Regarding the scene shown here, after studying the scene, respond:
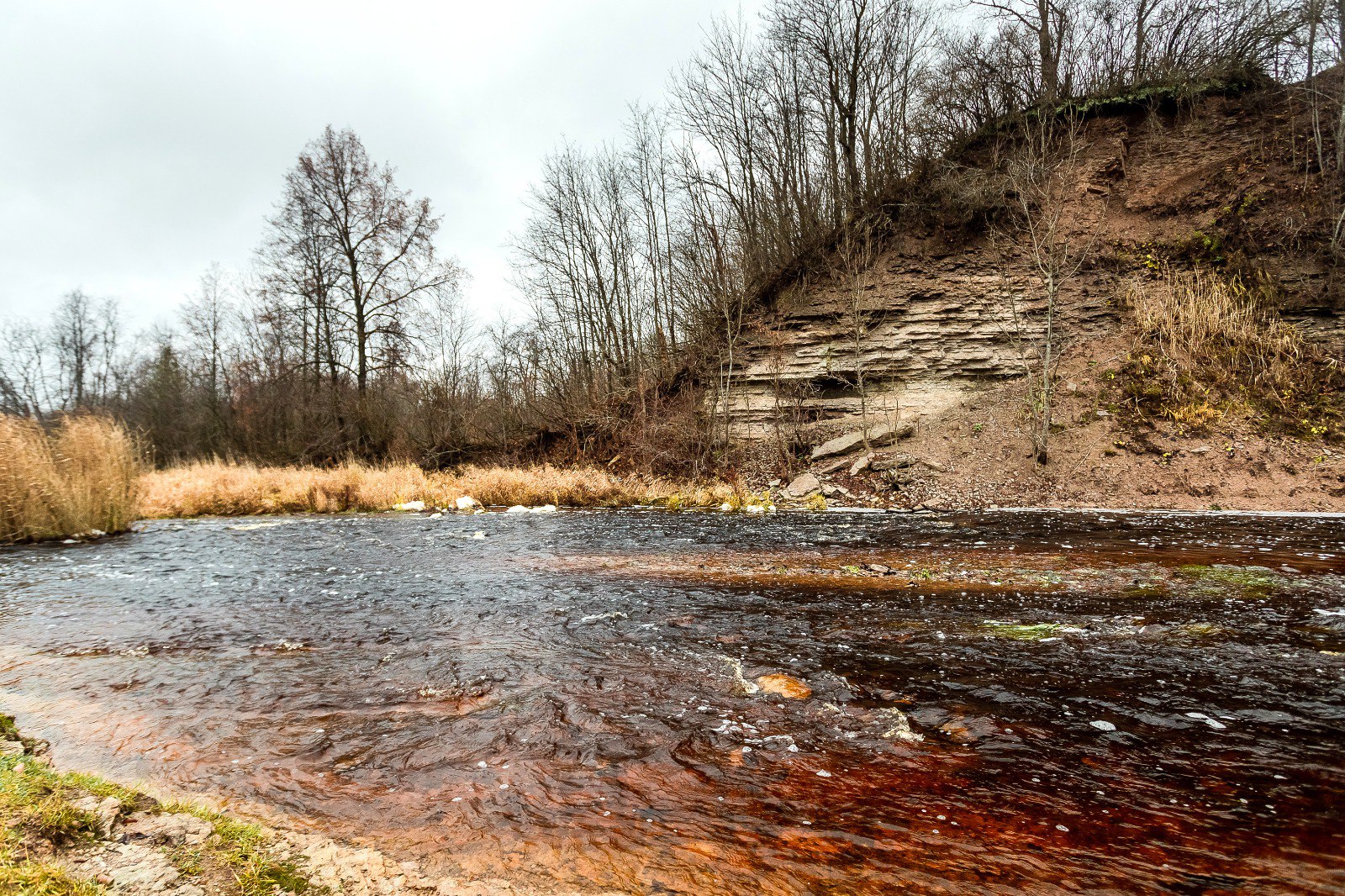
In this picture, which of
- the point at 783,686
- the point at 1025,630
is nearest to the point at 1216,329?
the point at 1025,630

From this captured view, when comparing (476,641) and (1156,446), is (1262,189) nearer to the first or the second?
(1156,446)

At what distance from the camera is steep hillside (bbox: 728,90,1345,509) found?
15.2 meters

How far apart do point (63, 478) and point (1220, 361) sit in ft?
88.5

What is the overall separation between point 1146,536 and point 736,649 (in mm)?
8394

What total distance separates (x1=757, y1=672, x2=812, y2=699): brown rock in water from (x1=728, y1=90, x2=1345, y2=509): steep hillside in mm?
12706

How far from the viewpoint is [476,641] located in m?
5.46

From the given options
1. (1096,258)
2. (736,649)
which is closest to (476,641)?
(736,649)

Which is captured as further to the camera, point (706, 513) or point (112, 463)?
point (706, 513)

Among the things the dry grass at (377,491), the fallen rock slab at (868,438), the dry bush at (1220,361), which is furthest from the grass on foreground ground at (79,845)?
the dry bush at (1220,361)

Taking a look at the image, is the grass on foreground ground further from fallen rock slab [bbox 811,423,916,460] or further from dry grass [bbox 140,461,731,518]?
fallen rock slab [bbox 811,423,916,460]

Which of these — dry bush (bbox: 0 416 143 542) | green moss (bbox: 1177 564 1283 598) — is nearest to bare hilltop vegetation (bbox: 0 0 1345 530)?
dry bush (bbox: 0 416 143 542)

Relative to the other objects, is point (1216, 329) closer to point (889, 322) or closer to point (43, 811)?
point (889, 322)

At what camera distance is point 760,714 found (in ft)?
12.5

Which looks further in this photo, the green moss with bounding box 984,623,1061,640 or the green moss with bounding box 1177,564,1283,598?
the green moss with bounding box 1177,564,1283,598
